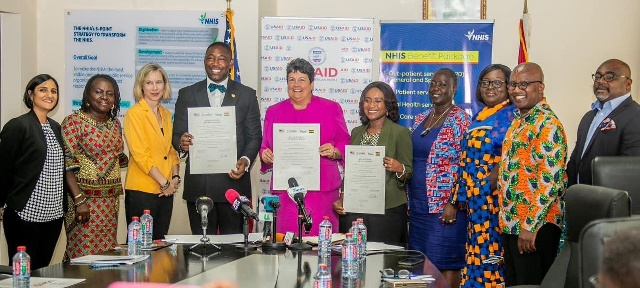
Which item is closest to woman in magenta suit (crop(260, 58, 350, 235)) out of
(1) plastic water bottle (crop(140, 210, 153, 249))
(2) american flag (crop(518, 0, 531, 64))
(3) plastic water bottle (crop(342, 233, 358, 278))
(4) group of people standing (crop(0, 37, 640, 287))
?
(4) group of people standing (crop(0, 37, 640, 287))

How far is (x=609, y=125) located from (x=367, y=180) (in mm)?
1730

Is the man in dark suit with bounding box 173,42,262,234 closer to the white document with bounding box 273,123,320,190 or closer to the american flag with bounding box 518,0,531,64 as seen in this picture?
the white document with bounding box 273,123,320,190

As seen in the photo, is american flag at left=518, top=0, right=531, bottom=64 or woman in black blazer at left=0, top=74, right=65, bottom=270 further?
american flag at left=518, top=0, right=531, bottom=64

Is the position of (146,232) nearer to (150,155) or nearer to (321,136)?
(150,155)

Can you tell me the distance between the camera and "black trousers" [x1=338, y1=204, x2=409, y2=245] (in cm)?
532

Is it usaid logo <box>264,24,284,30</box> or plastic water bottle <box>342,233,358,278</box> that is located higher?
usaid logo <box>264,24,284,30</box>

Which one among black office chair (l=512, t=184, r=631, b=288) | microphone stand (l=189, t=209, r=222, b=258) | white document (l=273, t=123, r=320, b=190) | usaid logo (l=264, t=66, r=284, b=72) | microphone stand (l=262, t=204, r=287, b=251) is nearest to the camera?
black office chair (l=512, t=184, r=631, b=288)

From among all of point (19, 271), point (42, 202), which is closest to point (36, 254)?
point (42, 202)

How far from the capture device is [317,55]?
684 centimetres

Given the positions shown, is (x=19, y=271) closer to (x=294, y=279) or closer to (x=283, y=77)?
(x=294, y=279)

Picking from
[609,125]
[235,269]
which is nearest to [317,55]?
[609,125]

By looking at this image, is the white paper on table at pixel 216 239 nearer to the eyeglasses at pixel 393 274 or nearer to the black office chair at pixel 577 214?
the eyeglasses at pixel 393 274

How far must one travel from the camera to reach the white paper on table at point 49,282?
3.05 metres

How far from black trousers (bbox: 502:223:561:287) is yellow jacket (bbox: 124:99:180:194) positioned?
2.70 metres
